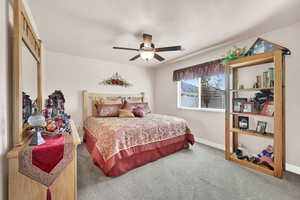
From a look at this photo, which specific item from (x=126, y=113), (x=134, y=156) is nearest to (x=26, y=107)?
(x=134, y=156)

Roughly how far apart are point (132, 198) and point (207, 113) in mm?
2587

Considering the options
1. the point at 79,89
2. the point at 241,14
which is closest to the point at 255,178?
the point at 241,14

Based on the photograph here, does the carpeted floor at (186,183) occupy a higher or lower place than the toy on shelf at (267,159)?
lower

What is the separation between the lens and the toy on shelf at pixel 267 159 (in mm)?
2100

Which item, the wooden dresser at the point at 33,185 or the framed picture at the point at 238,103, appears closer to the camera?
the wooden dresser at the point at 33,185

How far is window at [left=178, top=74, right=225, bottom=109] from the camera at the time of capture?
319 cm

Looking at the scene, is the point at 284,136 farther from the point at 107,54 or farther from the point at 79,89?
the point at 79,89

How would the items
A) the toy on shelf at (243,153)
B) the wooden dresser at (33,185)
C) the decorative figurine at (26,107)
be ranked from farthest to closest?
the toy on shelf at (243,153) < the decorative figurine at (26,107) < the wooden dresser at (33,185)

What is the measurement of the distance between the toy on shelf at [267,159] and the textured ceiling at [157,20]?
210 centimetres

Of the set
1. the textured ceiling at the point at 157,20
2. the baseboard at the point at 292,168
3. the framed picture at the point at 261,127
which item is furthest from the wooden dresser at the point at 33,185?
the baseboard at the point at 292,168

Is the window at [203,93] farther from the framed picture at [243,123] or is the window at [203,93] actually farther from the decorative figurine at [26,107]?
the decorative figurine at [26,107]

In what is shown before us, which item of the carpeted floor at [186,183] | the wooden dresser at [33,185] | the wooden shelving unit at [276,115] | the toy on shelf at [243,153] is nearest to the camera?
the wooden dresser at [33,185]

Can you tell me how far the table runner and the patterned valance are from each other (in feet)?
10.3

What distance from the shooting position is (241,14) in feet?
5.91
